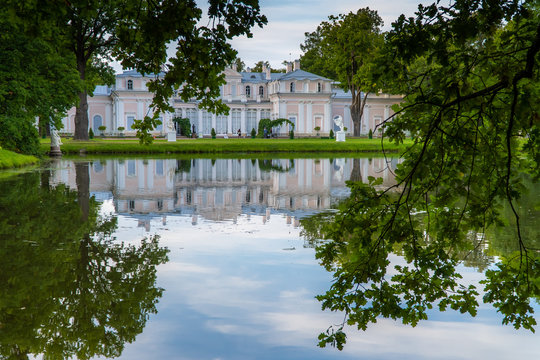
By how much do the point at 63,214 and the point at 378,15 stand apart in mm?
47898

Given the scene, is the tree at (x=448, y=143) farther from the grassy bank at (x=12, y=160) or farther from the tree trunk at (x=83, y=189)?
the grassy bank at (x=12, y=160)

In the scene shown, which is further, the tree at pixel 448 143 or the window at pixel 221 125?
the window at pixel 221 125

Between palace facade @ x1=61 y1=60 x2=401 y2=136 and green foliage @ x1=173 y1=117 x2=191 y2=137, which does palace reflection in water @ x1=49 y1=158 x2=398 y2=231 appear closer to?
green foliage @ x1=173 y1=117 x2=191 y2=137

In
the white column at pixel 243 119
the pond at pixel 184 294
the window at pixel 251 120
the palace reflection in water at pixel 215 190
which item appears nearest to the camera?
the pond at pixel 184 294

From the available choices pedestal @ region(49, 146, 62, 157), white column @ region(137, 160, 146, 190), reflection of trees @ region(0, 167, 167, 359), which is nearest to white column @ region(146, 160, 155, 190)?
white column @ region(137, 160, 146, 190)

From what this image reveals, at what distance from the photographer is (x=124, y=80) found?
55.6 m

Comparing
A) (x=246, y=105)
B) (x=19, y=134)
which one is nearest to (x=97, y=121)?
(x=246, y=105)

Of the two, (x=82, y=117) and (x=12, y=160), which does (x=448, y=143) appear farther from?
(x=82, y=117)

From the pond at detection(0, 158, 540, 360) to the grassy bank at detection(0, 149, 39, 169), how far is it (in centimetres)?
983

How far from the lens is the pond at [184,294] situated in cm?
420

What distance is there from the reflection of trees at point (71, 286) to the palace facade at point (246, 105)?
1871 inches

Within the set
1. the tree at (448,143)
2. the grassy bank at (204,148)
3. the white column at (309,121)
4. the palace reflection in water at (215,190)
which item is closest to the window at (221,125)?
the white column at (309,121)

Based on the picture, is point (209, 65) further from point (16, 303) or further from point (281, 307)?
point (16, 303)

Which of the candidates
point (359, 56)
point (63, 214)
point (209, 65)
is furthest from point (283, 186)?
point (359, 56)
